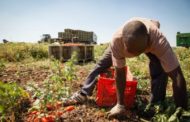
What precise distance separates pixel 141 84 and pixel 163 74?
1.19 metres

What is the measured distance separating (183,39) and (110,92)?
62.7 feet

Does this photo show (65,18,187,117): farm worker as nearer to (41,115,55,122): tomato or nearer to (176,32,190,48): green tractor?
(41,115,55,122): tomato

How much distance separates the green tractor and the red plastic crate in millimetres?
18544

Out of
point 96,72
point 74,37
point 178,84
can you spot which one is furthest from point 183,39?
point 178,84

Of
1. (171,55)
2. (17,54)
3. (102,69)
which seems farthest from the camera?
(17,54)

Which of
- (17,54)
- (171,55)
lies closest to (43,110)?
(171,55)

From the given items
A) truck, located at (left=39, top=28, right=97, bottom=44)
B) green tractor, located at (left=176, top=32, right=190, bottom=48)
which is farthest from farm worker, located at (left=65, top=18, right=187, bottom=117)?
green tractor, located at (left=176, top=32, right=190, bottom=48)

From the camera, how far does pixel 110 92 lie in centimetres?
Result: 414

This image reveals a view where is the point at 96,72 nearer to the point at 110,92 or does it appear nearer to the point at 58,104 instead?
the point at 110,92

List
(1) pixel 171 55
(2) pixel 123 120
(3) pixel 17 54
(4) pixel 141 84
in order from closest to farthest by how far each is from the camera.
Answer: (1) pixel 171 55 < (2) pixel 123 120 < (4) pixel 141 84 < (3) pixel 17 54

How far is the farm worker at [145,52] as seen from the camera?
3012mm

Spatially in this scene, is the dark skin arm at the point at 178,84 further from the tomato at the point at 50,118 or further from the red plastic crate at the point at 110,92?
the tomato at the point at 50,118

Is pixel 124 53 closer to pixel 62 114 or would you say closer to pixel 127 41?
pixel 127 41

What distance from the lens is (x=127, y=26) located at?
3.08 meters
